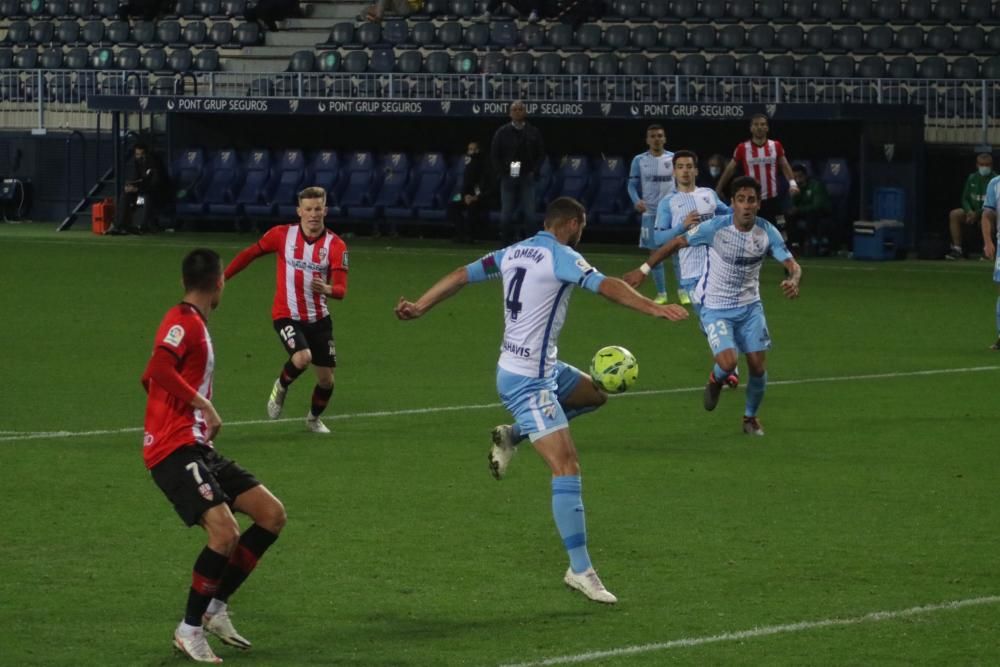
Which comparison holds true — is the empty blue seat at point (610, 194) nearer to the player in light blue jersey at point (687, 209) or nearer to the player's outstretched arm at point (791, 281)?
the player in light blue jersey at point (687, 209)

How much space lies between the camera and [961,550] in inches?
391

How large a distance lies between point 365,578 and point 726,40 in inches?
1030

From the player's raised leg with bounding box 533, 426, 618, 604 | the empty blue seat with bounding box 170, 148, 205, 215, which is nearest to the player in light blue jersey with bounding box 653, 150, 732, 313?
the player's raised leg with bounding box 533, 426, 618, 604

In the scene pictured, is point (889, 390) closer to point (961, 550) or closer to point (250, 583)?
point (961, 550)

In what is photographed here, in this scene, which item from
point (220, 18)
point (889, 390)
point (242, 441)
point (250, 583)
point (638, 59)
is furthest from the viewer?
point (220, 18)

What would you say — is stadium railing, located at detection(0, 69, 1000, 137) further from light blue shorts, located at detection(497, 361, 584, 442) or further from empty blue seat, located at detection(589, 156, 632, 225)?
light blue shorts, located at detection(497, 361, 584, 442)

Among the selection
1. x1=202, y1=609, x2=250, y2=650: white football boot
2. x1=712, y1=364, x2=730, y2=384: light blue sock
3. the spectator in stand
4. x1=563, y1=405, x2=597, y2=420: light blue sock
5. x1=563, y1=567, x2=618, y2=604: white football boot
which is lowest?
the spectator in stand

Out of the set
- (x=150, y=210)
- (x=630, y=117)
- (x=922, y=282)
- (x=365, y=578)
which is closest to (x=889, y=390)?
(x=365, y=578)

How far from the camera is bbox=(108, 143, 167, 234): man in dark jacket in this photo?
34344 mm

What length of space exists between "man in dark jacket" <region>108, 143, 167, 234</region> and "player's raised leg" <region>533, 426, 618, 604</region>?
26.3 meters

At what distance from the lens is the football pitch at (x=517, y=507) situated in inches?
321

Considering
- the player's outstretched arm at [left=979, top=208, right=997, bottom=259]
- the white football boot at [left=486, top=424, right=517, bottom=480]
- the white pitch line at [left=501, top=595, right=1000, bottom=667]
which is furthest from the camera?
the player's outstretched arm at [left=979, top=208, right=997, bottom=259]

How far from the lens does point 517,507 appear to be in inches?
442

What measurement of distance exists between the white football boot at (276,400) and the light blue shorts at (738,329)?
124 inches
